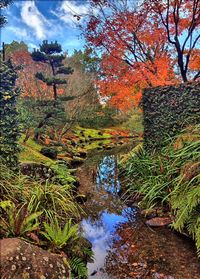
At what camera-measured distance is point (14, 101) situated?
5281mm

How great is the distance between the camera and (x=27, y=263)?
2922mm

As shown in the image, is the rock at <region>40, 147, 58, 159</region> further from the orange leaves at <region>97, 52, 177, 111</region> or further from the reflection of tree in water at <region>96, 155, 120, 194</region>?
the orange leaves at <region>97, 52, 177, 111</region>

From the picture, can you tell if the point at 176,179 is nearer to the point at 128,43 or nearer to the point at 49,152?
the point at 128,43

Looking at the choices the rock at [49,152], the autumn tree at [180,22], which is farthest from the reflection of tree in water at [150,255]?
the rock at [49,152]

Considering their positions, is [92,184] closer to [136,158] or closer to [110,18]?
[136,158]

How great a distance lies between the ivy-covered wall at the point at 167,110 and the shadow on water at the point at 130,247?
76.6 inches

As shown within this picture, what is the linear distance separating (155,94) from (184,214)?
3859 mm

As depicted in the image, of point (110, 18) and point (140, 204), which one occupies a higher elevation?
point (110, 18)

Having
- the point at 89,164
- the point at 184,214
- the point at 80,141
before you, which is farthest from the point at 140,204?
the point at 80,141

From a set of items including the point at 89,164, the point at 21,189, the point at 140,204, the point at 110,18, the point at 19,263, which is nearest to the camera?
the point at 19,263

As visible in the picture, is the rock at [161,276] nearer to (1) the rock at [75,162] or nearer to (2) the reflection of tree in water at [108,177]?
(2) the reflection of tree in water at [108,177]

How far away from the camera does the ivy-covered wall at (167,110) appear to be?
7.04 meters

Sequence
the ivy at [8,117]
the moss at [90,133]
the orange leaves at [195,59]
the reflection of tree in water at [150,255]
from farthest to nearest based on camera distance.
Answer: the moss at [90,133]
the orange leaves at [195,59]
the ivy at [8,117]
the reflection of tree in water at [150,255]

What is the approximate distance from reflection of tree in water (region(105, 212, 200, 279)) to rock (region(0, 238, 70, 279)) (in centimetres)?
113
